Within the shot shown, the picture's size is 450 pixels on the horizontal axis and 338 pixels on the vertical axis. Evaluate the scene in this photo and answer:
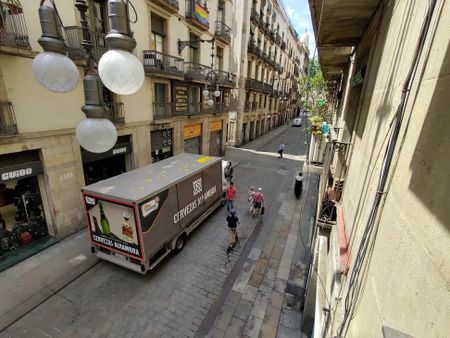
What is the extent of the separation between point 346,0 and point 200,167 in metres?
7.36

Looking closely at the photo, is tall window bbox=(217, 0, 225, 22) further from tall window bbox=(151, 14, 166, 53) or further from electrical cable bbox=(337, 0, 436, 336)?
electrical cable bbox=(337, 0, 436, 336)

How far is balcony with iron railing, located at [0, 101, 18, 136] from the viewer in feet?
23.7

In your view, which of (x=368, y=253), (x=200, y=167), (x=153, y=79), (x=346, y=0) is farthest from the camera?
(x=153, y=79)

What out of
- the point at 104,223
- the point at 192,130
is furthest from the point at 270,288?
the point at 192,130

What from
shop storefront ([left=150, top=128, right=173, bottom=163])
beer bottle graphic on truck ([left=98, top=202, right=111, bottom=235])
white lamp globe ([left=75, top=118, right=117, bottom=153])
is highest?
white lamp globe ([left=75, top=118, right=117, bottom=153])

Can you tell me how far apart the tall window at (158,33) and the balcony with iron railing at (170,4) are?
0.65 metres

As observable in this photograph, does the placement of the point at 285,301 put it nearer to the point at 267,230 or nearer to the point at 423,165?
the point at 267,230

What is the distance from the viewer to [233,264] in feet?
28.0

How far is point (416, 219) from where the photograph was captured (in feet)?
5.02

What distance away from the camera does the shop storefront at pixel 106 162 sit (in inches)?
410

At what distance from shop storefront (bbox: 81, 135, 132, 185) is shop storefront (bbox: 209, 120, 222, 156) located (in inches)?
356

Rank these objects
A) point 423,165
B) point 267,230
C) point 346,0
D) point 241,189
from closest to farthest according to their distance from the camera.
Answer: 1. point 423,165
2. point 346,0
3. point 267,230
4. point 241,189

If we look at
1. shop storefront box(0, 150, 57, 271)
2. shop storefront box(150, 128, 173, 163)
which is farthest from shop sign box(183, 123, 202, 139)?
shop storefront box(0, 150, 57, 271)

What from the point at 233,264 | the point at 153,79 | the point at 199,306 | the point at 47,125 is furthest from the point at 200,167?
the point at 153,79
